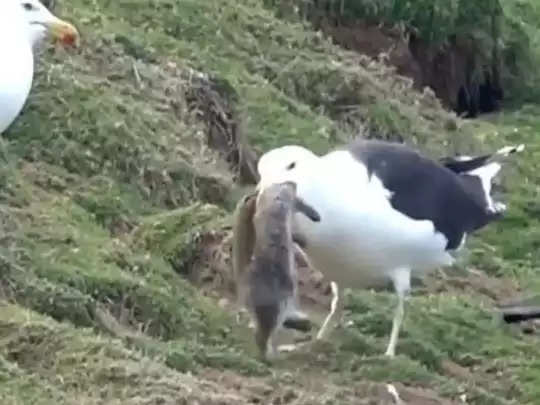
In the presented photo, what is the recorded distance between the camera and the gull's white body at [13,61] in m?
8.18

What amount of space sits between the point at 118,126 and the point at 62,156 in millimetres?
463

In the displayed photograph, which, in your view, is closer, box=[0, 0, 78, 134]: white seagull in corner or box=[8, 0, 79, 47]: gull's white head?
box=[0, 0, 78, 134]: white seagull in corner

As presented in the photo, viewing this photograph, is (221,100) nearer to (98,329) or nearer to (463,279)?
(463,279)

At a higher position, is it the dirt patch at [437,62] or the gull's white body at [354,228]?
the gull's white body at [354,228]

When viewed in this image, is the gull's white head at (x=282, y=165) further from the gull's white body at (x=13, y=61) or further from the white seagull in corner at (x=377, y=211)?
the gull's white body at (x=13, y=61)

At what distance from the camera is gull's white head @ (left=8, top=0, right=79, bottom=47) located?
9.01 meters

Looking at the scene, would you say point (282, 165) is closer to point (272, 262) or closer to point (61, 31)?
point (272, 262)

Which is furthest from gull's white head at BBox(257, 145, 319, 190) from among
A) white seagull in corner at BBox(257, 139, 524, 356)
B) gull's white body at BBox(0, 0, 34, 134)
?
gull's white body at BBox(0, 0, 34, 134)

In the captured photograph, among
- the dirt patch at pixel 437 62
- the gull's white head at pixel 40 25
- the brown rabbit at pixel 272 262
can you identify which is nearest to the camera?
the brown rabbit at pixel 272 262

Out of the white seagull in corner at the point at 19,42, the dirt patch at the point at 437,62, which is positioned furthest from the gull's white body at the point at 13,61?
the dirt patch at the point at 437,62

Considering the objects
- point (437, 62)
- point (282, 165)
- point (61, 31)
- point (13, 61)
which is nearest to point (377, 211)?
point (282, 165)

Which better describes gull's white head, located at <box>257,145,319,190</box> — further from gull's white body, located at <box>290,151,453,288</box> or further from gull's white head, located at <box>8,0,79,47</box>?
gull's white head, located at <box>8,0,79,47</box>

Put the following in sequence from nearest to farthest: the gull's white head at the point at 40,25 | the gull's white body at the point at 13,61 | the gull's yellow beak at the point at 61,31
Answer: the gull's white body at the point at 13,61 < the gull's white head at the point at 40,25 < the gull's yellow beak at the point at 61,31

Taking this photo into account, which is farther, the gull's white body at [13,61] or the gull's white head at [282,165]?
the gull's white body at [13,61]
